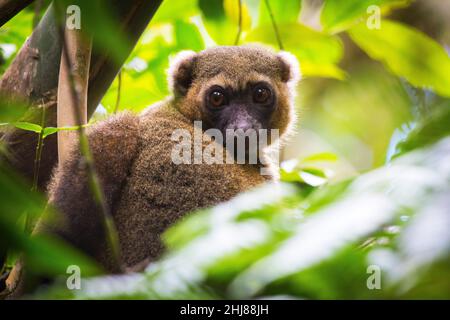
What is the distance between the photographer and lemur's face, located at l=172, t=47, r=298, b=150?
5789 mm

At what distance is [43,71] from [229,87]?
6.40 feet

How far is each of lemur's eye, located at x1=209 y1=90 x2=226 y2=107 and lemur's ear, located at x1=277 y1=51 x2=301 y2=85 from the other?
764 mm

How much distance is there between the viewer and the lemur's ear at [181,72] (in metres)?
5.95

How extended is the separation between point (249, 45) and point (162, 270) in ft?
16.7

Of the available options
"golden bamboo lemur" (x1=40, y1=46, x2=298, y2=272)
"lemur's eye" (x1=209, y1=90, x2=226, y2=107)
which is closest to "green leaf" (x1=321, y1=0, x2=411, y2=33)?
"golden bamboo lemur" (x1=40, y1=46, x2=298, y2=272)

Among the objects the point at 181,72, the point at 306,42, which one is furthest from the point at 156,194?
the point at 181,72

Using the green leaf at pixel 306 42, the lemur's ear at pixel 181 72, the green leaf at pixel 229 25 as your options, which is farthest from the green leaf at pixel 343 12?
the lemur's ear at pixel 181 72

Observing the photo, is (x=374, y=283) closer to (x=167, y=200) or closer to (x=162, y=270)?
(x=162, y=270)

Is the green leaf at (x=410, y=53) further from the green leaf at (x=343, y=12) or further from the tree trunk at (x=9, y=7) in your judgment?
the tree trunk at (x=9, y=7)

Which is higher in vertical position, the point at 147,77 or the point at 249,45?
the point at 249,45

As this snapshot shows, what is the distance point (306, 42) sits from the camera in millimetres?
4871

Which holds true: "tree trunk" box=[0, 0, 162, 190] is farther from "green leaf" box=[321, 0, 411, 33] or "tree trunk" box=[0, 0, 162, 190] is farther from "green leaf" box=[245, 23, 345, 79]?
"green leaf" box=[321, 0, 411, 33]

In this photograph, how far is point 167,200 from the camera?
4094 millimetres
